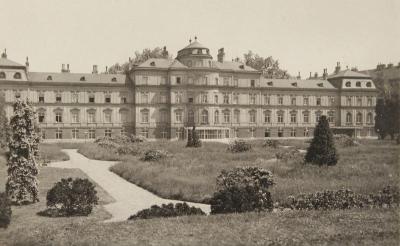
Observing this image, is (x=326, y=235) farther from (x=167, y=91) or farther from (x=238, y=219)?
(x=167, y=91)

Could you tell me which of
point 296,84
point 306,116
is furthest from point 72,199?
point 306,116

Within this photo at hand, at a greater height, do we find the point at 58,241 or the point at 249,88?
the point at 249,88

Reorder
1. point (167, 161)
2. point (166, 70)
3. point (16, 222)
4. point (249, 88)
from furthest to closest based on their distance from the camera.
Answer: point (249, 88), point (166, 70), point (167, 161), point (16, 222)

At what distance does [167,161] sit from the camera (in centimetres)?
2873

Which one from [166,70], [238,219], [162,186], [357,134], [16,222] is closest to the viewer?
[238,219]

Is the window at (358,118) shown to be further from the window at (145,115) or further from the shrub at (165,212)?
the shrub at (165,212)

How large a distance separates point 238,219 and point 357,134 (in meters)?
62.8

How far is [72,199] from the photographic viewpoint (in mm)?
15141

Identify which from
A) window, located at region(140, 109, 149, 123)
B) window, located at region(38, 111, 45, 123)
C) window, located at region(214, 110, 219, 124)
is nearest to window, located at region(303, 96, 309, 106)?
window, located at region(214, 110, 219, 124)

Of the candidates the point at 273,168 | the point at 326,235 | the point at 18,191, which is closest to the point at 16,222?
the point at 18,191

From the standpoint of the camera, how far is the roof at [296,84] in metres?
67.4

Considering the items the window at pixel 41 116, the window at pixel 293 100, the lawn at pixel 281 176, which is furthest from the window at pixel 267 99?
the lawn at pixel 281 176

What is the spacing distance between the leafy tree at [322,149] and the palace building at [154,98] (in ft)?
117

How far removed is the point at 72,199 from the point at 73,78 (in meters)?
47.7
